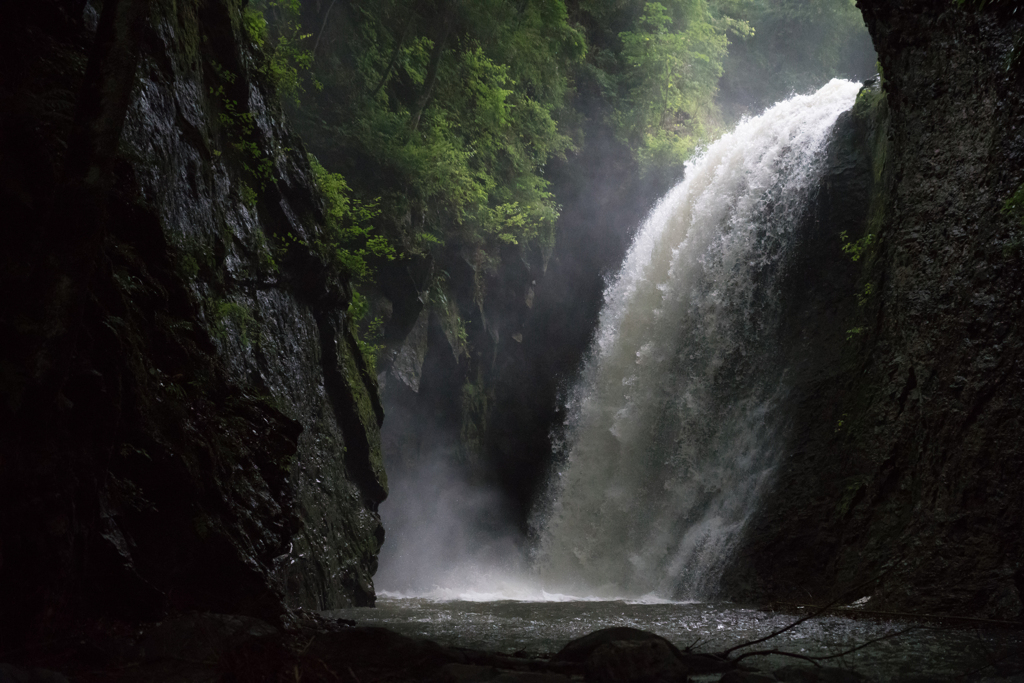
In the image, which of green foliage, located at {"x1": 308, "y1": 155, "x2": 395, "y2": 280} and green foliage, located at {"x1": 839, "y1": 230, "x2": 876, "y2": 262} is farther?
green foliage, located at {"x1": 839, "y1": 230, "x2": 876, "y2": 262}

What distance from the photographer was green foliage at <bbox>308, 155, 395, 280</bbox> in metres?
10.8

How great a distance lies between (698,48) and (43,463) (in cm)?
2451

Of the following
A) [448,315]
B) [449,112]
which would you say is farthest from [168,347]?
[449,112]

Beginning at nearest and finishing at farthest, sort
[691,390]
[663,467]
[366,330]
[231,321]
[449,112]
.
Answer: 1. [231,321]
2. [663,467]
3. [691,390]
4. [366,330]
5. [449,112]

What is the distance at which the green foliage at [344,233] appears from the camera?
1075 cm

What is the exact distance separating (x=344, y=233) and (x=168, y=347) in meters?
6.48

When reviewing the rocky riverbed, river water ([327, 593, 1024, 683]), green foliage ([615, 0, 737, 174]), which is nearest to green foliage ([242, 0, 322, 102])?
river water ([327, 593, 1024, 683])

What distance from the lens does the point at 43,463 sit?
335cm

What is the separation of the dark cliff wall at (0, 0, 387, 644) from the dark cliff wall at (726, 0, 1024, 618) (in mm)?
5695

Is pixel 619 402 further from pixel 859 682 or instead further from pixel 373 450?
pixel 859 682

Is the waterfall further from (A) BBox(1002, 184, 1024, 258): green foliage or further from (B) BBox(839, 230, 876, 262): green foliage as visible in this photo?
(A) BBox(1002, 184, 1024, 258): green foliage

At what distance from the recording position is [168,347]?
18.5 ft

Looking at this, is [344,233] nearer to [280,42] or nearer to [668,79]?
[280,42]

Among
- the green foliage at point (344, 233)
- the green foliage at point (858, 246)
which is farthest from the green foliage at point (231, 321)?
the green foliage at point (858, 246)
